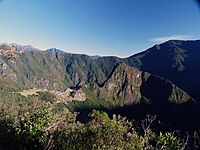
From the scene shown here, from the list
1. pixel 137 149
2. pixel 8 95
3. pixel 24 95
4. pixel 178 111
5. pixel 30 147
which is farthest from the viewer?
pixel 178 111

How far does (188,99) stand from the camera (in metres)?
184

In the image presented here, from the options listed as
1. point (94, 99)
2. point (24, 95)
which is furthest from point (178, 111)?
point (24, 95)

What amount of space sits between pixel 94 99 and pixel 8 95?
184 feet

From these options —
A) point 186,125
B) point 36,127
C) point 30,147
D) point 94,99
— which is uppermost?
point 36,127

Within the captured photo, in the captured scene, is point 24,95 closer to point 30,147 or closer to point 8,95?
point 8,95

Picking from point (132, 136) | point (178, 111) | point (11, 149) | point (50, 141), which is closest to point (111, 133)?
point (132, 136)

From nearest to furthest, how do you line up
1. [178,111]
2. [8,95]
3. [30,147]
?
[30,147], [8,95], [178,111]

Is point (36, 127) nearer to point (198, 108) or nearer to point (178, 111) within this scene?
point (198, 108)

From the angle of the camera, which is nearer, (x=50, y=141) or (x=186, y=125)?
(x=50, y=141)

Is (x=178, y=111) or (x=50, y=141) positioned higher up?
(x=50, y=141)

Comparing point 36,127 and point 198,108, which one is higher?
point 36,127

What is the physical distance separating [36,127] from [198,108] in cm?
16327

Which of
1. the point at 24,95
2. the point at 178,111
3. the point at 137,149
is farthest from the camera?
the point at 178,111

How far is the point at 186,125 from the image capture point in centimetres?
15925
